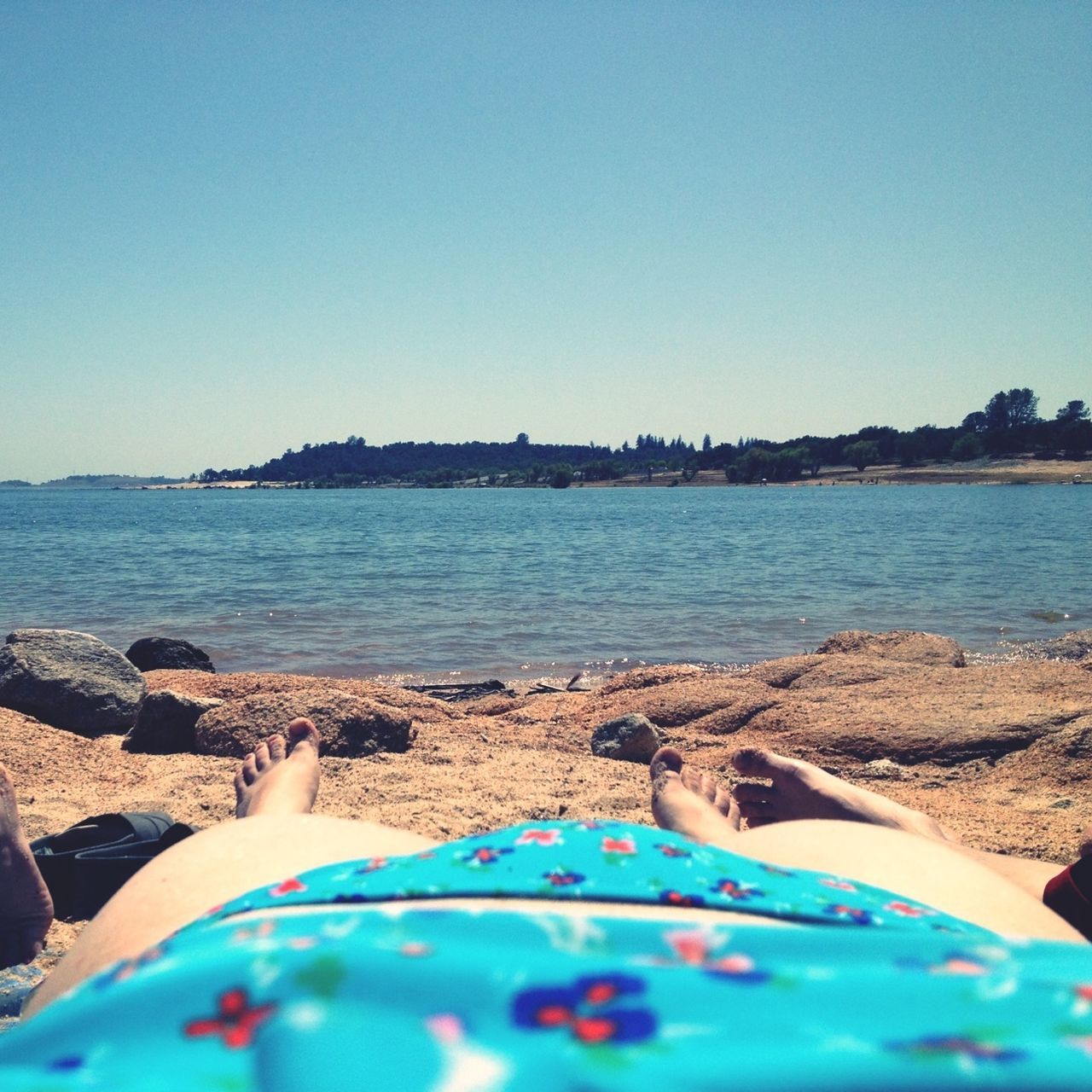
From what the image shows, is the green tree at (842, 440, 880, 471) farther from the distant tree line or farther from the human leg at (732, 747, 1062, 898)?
the human leg at (732, 747, 1062, 898)

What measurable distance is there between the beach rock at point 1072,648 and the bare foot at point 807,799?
7.44 m

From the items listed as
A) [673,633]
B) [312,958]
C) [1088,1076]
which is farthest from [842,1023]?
[673,633]

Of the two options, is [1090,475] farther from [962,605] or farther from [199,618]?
[199,618]

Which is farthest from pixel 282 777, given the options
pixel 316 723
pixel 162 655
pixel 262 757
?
pixel 162 655

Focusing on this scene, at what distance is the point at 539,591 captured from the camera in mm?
14906

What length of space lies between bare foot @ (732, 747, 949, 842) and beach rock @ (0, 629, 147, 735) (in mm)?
3828

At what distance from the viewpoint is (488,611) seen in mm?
12609

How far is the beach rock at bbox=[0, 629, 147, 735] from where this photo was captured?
512cm

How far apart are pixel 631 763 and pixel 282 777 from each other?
7.94 ft

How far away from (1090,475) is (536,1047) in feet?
267

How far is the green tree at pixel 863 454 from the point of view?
8569cm

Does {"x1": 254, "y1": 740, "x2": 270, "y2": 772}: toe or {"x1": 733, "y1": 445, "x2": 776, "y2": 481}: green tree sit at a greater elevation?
{"x1": 733, "y1": 445, "x2": 776, "y2": 481}: green tree

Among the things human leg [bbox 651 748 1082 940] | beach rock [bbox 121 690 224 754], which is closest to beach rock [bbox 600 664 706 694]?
beach rock [bbox 121 690 224 754]

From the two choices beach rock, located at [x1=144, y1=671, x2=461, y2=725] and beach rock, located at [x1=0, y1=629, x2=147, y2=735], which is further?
beach rock, located at [x1=144, y1=671, x2=461, y2=725]
